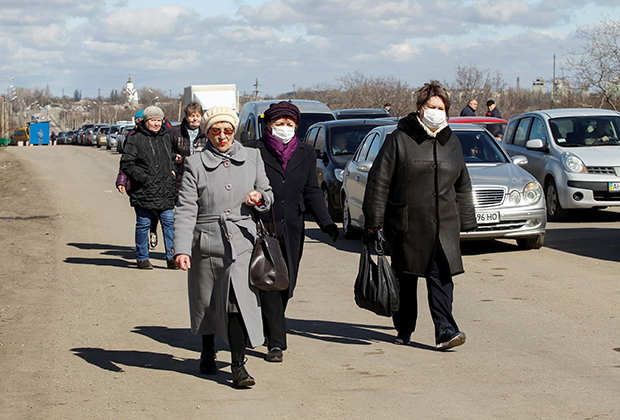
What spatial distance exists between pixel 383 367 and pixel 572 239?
7049 mm

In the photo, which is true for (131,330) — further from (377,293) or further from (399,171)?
(399,171)

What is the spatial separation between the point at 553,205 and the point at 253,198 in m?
10.1

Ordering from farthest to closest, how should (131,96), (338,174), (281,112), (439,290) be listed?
(131,96), (338,174), (281,112), (439,290)

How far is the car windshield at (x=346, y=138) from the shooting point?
15055mm

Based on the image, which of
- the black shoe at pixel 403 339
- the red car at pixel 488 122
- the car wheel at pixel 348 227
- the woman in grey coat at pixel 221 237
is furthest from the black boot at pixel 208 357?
the red car at pixel 488 122

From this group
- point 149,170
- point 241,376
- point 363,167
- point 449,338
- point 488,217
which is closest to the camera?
point 241,376

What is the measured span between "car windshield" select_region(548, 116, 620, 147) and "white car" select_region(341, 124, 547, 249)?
3.16 metres

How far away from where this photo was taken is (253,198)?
523cm

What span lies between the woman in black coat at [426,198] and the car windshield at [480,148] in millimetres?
5707

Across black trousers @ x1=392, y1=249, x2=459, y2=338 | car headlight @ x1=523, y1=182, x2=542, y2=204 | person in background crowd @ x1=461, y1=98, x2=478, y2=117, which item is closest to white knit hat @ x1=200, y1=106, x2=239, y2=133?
black trousers @ x1=392, y1=249, x2=459, y2=338

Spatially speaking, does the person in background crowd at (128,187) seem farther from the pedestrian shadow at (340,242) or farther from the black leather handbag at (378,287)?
Result: the black leather handbag at (378,287)

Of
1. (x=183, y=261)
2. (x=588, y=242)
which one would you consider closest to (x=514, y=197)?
(x=588, y=242)

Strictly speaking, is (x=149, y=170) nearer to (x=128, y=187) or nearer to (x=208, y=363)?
(x=128, y=187)

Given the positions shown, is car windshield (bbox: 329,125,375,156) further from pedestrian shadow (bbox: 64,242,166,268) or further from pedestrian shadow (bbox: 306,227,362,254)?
pedestrian shadow (bbox: 64,242,166,268)
